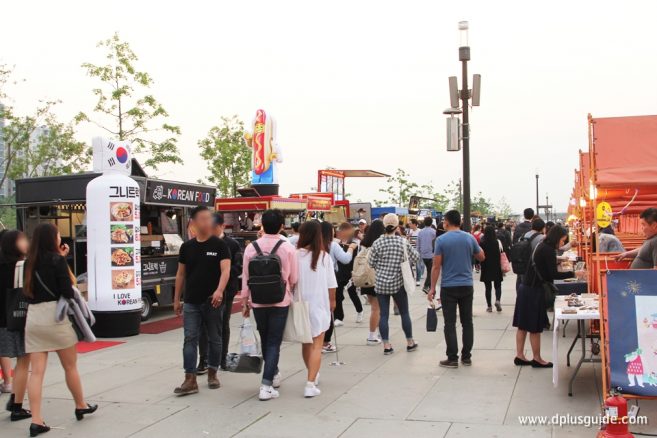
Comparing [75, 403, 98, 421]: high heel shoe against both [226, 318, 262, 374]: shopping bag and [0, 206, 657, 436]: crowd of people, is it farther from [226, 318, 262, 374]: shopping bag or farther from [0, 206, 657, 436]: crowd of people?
[226, 318, 262, 374]: shopping bag

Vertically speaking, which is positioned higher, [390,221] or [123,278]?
[390,221]

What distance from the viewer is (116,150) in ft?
32.2

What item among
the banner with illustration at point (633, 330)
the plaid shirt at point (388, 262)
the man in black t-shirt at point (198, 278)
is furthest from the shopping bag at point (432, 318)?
the banner with illustration at point (633, 330)

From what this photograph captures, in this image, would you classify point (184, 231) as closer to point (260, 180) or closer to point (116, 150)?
point (116, 150)

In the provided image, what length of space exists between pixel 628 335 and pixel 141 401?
4427 mm

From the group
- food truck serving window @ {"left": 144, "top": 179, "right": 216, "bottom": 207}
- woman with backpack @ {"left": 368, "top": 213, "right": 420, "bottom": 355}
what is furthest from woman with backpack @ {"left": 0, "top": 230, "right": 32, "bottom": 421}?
food truck serving window @ {"left": 144, "top": 179, "right": 216, "bottom": 207}

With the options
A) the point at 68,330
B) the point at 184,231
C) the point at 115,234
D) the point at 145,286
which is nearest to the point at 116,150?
the point at 115,234

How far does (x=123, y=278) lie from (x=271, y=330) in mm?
4525

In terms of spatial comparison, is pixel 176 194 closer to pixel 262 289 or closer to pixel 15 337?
pixel 15 337

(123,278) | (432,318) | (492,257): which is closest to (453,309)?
(432,318)

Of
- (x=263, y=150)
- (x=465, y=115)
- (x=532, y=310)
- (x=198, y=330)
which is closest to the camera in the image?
(x=198, y=330)

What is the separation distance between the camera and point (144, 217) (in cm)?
1323

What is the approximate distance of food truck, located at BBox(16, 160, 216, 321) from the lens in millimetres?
11258

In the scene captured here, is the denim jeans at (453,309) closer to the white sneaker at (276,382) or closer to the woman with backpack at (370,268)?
the woman with backpack at (370,268)
